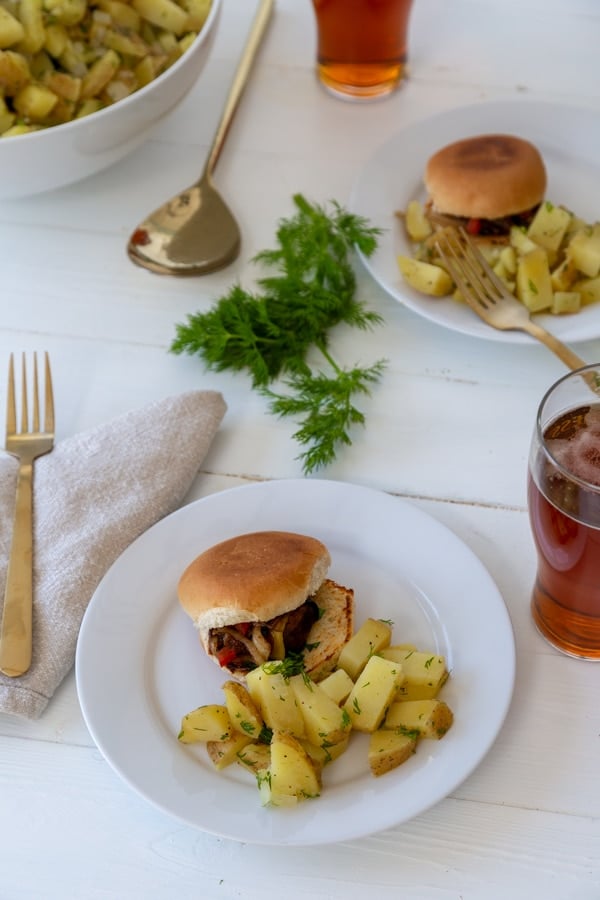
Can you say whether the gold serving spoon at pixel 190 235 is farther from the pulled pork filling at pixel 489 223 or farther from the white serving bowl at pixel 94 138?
the pulled pork filling at pixel 489 223

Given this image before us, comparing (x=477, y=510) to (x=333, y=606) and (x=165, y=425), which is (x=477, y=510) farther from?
(x=165, y=425)

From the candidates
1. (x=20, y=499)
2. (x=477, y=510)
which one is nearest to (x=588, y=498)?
(x=477, y=510)

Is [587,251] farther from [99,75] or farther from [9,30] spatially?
[9,30]

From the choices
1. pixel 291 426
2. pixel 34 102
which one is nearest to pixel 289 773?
pixel 291 426

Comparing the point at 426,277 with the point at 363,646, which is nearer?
the point at 363,646

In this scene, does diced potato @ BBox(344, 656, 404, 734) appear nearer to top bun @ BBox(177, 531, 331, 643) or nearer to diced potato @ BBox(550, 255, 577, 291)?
top bun @ BBox(177, 531, 331, 643)

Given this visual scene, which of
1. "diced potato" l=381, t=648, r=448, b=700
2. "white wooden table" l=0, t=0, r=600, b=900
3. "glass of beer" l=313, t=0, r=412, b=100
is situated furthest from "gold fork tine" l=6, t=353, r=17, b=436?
"glass of beer" l=313, t=0, r=412, b=100
